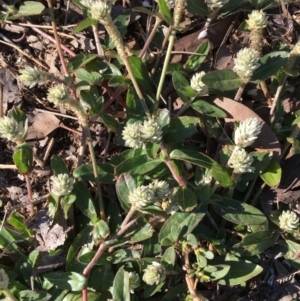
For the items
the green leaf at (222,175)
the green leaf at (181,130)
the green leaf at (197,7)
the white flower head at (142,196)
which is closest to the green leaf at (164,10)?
the green leaf at (197,7)

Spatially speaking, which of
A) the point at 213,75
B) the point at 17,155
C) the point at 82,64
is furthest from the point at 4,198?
the point at 213,75

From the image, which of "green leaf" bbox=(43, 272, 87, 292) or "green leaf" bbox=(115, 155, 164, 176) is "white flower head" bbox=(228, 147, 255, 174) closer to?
"green leaf" bbox=(115, 155, 164, 176)

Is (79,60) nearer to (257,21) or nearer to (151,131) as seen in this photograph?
(151,131)

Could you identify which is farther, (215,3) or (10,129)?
(215,3)

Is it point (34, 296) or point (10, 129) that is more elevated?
point (10, 129)

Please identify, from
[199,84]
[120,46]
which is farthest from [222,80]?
[120,46]
